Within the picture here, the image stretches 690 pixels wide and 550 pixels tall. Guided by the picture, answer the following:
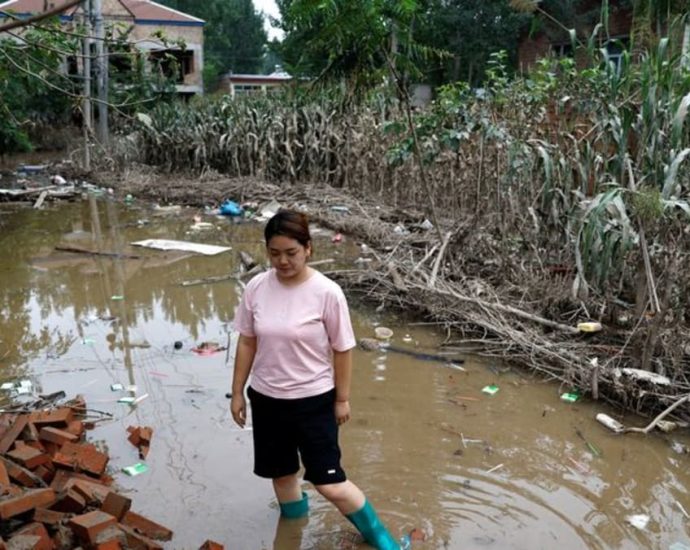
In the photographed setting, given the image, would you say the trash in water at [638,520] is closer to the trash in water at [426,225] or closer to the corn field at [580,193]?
the corn field at [580,193]

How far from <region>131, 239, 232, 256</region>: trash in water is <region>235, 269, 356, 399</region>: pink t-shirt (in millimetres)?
5878

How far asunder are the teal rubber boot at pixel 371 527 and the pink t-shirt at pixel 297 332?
1.73 feet

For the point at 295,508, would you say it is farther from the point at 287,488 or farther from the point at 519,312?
the point at 519,312

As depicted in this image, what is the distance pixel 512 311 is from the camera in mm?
4801

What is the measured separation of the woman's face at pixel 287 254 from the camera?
225cm

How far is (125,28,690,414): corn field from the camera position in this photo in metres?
3.87

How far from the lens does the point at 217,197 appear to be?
38.9 feet

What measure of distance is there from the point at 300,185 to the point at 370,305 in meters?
6.83

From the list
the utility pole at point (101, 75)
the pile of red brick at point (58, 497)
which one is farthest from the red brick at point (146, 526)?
the utility pole at point (101, 75)

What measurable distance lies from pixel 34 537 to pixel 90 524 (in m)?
0.19

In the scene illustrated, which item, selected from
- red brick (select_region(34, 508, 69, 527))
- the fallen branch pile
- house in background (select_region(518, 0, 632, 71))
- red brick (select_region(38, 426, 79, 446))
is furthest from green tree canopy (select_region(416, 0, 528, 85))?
red brick (select_region(34, 508, 69, 527))

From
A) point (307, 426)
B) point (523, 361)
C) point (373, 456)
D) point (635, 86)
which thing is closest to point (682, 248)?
point (523, 361)

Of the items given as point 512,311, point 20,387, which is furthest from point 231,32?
point 20,387

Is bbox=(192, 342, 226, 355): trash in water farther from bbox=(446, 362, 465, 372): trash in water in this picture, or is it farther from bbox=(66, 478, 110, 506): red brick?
bbox=(66, 478, 110, 506): red brick
